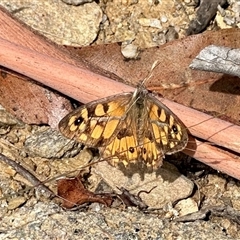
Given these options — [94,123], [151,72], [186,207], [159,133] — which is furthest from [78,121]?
[186,207]

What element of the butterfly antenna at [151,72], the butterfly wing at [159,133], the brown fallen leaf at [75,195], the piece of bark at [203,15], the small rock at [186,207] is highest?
the piece of bark at [203,15]

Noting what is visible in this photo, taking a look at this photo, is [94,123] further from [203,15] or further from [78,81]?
[203,15]

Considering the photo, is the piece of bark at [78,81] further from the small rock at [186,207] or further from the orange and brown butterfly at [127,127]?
the small rock at [186,207]

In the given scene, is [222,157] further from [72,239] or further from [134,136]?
[72,239]

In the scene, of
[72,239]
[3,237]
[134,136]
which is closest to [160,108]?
[134,136]

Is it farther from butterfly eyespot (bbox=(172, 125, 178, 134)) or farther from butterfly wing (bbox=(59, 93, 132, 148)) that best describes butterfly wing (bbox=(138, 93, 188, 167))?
butterfly wing (bbox=(59, 93, 132, 148))

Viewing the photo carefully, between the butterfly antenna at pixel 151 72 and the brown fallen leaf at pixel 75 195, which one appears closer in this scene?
the brown fallen leaf at pixel 75 195

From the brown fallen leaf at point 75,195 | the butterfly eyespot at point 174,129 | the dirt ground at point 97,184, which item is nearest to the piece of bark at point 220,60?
the butterfly eyespot at point 174,129

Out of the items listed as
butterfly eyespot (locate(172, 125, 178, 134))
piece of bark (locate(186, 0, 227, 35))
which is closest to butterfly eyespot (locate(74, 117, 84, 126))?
butterfly eyespot (locate(172, 125, 178, 134))

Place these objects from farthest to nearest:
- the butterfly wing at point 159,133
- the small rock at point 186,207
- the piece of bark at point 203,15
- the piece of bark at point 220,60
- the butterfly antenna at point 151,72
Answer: the piece of bark at point 203,15 < the butterfly antenna at point 151,72 < the small rock at point 186,207 < the piece of bark at point 220,60 < the butterfly wing at point 159,133
